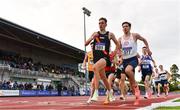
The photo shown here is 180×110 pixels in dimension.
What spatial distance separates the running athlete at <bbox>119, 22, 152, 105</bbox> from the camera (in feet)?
33.8

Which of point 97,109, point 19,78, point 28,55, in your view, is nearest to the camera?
point 97,109

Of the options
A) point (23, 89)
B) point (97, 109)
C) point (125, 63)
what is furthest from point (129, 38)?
point (23, 89)

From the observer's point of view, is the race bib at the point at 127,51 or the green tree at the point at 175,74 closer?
the race bib at the point at 127,51

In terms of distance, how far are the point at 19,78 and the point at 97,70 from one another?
36.6 m

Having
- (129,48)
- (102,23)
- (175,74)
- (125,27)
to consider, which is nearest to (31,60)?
(129,48)

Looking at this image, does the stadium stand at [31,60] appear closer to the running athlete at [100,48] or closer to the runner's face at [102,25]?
the running athlete at [100,48]

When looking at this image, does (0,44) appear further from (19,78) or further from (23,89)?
(23,89)

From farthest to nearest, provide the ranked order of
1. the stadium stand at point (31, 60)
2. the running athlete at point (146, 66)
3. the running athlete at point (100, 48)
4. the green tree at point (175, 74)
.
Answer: the green tree at point (175, 74)
the stadium stand at point (31, 60)
the running athlete at point (146, 66)
the running athlete at point (100, 48)

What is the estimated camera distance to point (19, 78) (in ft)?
150

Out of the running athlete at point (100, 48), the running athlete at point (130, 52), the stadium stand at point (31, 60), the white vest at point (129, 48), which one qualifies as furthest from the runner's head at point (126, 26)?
the stadium stand at point (31, 60)

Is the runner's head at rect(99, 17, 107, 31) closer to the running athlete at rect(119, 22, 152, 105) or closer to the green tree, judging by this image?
the running athlete at rect(119, 22, 152, 105)

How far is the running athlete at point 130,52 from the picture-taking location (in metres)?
10.3

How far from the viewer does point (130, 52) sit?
10.5 metres

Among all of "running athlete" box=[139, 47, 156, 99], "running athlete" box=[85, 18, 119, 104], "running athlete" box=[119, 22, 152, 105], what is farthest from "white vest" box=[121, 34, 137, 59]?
"running athlete" box=[139, 47, 156, 99]
